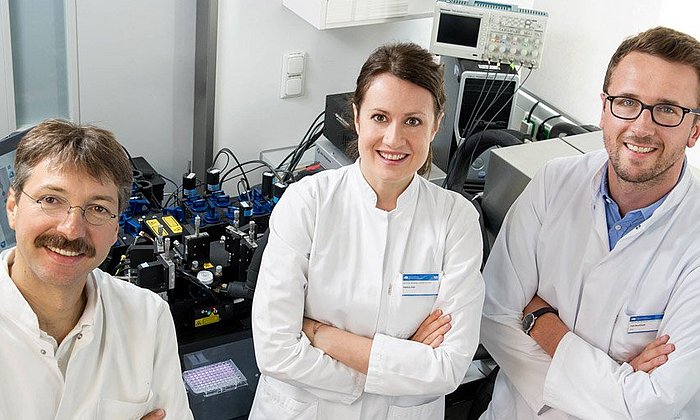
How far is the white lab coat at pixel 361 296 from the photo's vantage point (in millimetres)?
1764

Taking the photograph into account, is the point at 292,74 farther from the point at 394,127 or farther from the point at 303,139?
the point at 394,127

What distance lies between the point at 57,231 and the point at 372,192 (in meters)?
0.68

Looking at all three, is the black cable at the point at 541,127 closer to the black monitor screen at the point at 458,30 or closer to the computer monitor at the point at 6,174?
the black monitor screen at the point at 458,30

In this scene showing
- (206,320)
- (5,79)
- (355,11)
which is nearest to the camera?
(206,320)

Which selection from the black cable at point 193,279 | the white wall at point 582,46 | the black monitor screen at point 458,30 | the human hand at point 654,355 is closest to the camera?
the human hand at point 654,355

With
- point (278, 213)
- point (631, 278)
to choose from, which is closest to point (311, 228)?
point (278, 213)

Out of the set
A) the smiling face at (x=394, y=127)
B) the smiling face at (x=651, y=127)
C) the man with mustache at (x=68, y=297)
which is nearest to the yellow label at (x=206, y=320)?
the man with mustache at (x=68, y=297)

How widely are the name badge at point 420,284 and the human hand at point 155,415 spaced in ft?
1.80

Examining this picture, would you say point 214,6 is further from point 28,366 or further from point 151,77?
point 28,366

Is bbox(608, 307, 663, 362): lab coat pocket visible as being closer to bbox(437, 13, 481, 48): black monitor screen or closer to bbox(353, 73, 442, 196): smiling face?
bbox(353, 73, 442, 196): smiling face

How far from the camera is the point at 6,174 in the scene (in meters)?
1.88

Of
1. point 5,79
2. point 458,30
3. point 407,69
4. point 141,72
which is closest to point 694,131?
point 407,69

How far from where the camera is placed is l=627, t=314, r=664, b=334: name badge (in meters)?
1.80

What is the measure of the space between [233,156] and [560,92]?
4.24 feet
